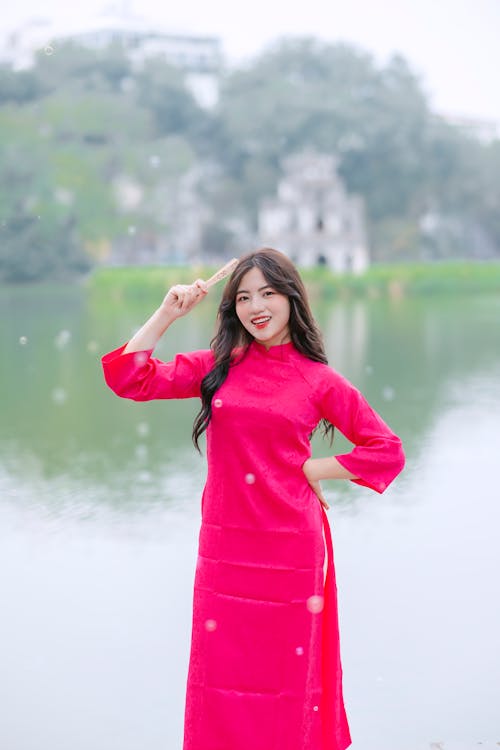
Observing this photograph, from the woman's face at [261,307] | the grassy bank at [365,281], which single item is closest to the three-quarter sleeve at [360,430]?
the woman's face at [261,307]

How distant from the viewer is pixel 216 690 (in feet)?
4.94

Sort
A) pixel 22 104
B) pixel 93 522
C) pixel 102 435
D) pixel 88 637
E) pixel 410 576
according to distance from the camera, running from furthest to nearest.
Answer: pixel 22 104 → pixel 102 435 → pixel 93 522 → pixel 410 576 → pixel 88 637

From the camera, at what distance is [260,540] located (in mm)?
1486

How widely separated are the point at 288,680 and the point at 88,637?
46.6 inches

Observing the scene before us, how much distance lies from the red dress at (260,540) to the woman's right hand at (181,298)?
0.24 ft

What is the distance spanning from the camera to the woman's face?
58.9 inches

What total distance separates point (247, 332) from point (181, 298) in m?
0.13

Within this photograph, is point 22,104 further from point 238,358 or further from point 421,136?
point 238,358

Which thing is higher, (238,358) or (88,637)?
(238,358)

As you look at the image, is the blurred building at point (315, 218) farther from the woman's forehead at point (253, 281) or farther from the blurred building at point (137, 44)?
the woman's forehead at point (253, 281)

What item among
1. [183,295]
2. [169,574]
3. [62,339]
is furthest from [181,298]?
[62,339]

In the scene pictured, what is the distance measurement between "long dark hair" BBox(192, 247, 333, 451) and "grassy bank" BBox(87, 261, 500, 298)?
21.8 meters

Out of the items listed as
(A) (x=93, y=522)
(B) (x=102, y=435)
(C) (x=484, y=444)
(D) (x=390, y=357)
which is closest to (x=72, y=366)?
(D) (x=390, y=357)

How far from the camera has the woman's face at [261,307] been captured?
58.9 inches
